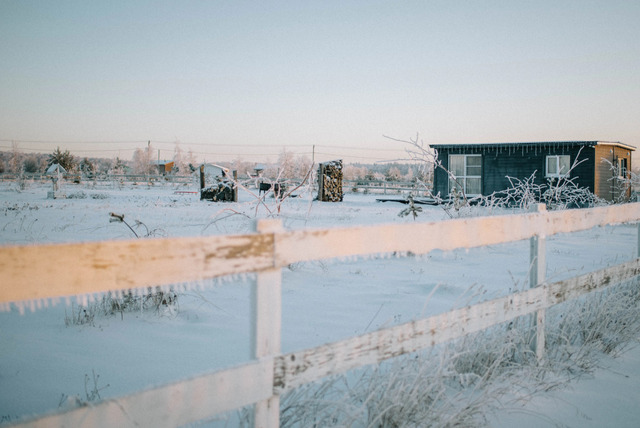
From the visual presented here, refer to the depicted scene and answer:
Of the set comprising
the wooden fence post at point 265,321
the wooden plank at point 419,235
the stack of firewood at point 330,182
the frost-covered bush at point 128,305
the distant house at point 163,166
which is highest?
the distant house at point 163,166

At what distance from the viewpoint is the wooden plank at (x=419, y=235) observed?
183 cm

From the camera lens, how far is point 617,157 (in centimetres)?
2217

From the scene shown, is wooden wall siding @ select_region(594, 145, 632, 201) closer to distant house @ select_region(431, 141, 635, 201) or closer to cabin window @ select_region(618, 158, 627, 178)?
distant house @ select_region(431, 141, 635, 201)

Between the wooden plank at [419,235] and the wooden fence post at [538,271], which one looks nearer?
the wooden plank at [419,235]

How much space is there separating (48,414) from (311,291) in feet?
14.4

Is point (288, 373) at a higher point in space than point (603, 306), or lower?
higher

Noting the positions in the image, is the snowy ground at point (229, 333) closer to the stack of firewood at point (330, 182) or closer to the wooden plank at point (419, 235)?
the wooden plank at point (419, 235)

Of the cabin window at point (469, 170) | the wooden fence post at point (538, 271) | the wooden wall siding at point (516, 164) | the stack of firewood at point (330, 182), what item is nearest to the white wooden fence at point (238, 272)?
the wooden fence post at point (538, 271)

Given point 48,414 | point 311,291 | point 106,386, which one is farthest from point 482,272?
point 48,414

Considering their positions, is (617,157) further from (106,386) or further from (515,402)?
(106,386)

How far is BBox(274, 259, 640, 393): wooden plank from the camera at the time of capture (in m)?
1.77

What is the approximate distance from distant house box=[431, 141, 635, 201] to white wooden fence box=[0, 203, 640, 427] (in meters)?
19.0

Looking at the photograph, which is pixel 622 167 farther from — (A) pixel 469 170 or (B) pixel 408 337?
(B) pixel 408 337

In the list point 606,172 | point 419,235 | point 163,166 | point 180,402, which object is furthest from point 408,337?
point 163,166
